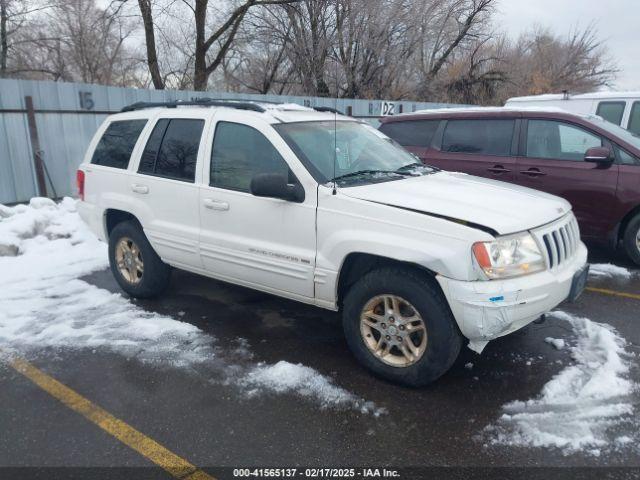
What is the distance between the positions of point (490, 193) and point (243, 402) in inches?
89.5

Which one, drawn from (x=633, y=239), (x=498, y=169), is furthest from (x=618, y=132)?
(x=498, y=169)

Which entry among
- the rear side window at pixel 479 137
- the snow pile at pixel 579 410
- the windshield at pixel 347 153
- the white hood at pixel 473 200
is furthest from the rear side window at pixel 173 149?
the rear side window at pixel 479 137

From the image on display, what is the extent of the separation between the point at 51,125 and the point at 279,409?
26.1 feet

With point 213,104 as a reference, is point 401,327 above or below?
below

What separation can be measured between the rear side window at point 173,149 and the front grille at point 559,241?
281 centimetres

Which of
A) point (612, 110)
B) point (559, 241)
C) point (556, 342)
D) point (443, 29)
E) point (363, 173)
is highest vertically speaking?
point (443, 29)

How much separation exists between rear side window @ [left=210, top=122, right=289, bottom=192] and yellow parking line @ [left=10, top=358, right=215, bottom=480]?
1870mm

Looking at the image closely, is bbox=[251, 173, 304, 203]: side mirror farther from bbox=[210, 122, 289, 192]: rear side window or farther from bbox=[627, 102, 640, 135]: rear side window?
bbox=[627, 102, 640, 135]: rear side window

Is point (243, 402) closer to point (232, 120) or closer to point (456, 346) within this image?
point (456, 346)

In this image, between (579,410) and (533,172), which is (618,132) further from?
(579,410)

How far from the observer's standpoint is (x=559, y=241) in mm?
3637

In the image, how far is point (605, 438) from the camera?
9.77ft

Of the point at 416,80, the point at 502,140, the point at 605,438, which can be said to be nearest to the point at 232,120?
the point at 605,438

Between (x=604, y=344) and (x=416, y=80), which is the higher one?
(x=416, y=80)
